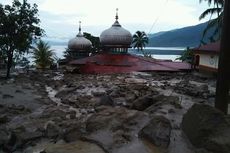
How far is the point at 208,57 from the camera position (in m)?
29.6

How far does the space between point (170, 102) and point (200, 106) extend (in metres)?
3.82

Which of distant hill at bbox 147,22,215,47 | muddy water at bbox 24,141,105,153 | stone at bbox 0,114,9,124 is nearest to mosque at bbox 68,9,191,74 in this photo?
stone at bbox 0,114,9,124

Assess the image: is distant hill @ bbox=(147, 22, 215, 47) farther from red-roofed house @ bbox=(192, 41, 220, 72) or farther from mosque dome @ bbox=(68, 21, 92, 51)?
red-roofed house @ bbox=(192, 41, 220, 72)

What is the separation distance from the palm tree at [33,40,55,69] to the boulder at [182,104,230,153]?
39.7 metres

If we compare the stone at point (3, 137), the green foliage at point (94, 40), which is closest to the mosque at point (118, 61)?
the green foliage at point (94, 40)

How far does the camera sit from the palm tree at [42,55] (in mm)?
48688

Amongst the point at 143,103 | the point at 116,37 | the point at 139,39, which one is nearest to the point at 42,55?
the point at 116,37

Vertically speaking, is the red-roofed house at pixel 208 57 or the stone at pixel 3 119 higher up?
the red-roofed house at pixel 208 57

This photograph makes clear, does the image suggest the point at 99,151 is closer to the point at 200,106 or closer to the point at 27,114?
the point at 200,106

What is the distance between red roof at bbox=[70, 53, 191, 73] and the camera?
33219mm

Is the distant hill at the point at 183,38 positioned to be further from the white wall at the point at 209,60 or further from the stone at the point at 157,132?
the stone at the point at 157,132

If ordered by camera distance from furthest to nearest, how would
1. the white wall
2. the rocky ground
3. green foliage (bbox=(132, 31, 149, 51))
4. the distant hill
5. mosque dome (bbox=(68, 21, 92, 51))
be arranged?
the distant hill → green foliage (bbox=(132, 31, 149, 51)) → mosque dome (bbox=(68, 21, 92, 51)) → the white wall → the rocky ground

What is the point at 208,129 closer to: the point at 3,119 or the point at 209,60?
the point at 3,119

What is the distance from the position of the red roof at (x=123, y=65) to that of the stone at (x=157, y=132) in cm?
2226
